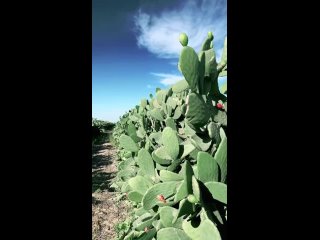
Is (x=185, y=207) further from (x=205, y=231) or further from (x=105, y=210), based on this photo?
(x=105, y=210)

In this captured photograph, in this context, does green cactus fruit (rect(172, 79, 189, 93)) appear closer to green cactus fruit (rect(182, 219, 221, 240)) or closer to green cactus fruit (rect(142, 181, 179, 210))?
green cactus fruit (rect(142, 181, 179, 210))

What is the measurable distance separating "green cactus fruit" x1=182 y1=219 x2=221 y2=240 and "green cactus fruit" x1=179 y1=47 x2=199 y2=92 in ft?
1.97

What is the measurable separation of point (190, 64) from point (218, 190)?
0.55m

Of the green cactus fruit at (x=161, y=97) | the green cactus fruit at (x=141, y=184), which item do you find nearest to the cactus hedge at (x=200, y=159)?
the green cactus fruit at (x=141, y=184)

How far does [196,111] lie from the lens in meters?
1.27

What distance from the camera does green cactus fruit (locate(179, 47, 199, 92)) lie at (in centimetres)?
119

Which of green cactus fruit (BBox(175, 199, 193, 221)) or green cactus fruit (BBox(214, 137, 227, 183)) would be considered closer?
green cactus fruit (BBox(214, 137, 227, 183))

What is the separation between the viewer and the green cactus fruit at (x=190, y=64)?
1.19 metres

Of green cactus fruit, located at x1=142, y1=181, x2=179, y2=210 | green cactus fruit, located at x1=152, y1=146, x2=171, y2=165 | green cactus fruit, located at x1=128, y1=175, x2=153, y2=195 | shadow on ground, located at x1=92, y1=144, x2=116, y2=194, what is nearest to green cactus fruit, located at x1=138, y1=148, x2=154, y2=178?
green cactus fruit, located at x1=128, y1=175, x2=153, y2=195

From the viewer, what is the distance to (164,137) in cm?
169

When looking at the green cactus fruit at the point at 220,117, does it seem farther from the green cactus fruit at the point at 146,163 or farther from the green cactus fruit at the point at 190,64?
the green cactus fruit at the point at 146,163
